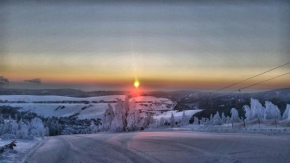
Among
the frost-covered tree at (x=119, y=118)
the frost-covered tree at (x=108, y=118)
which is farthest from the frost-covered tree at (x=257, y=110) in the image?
the frost-covered tree at (x=108, y=118)

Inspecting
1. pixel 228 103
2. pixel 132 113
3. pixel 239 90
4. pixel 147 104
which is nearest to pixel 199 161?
pixel 239 90

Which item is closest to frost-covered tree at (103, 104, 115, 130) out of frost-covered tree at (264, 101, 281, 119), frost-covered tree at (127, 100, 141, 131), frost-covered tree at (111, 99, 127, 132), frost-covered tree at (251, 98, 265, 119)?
frost-covered tree at (111, 99, 127, 132)

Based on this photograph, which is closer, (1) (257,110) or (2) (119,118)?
(1) (257,110)

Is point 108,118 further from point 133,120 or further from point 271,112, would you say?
point 271,112

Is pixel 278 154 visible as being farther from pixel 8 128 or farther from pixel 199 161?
pixel 8 128

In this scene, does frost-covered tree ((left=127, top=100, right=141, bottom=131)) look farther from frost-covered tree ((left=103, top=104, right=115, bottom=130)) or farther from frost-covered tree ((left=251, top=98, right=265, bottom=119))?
frost-covered tree ((left=251, top=98, right=265, bottom=119))

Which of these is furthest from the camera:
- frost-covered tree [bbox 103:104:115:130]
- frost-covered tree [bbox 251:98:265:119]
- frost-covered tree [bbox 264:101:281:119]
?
frost-covered tree [bbox 103:104:115:130]

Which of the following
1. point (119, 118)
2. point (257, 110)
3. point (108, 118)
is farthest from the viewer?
point (108, 118)

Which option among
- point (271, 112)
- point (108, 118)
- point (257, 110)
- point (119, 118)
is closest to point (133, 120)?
point (119, 118)

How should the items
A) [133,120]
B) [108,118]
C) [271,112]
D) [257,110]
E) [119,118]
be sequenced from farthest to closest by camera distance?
1. [108,118]
2. [119,118]
3. [133,120]
4. [257,110]
5. [271,112]

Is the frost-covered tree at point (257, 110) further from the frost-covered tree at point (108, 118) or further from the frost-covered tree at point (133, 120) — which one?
the frost-covered tree at point (108, 118)

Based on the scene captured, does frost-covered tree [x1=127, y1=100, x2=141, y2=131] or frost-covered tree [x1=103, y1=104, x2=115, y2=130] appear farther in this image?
frost-covered tree [x1=103, y1=104, x2=115, y2=130]
